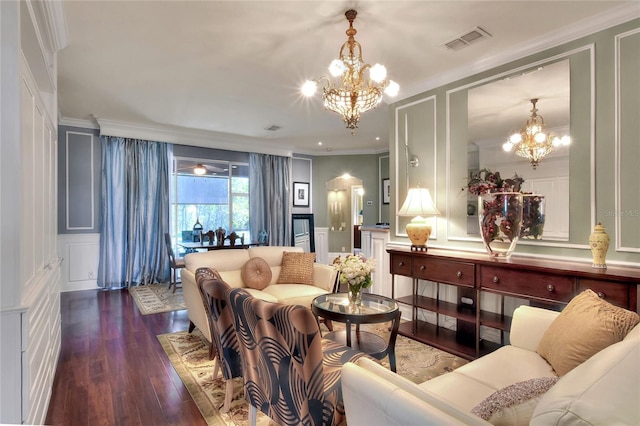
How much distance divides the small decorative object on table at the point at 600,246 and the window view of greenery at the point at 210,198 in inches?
236

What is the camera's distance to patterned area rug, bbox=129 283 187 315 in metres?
4.56

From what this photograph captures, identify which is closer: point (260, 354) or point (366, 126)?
point (260, 354)

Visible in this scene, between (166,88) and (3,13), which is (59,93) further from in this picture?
(3,13)

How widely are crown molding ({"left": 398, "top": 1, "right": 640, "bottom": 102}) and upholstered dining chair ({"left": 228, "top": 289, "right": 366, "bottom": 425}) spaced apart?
3.09 m

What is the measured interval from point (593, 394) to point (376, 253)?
371 cm

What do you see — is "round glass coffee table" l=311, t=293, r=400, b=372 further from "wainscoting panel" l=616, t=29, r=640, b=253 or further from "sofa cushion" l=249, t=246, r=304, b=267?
"wainscoting panel" l=616, t=29, r=640, b=253

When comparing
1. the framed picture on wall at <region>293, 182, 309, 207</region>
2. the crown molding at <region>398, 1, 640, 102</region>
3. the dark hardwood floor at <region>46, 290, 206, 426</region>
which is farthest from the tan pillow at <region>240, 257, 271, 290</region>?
the framed picture on wall at <region>293, 182, 309, 207</region>

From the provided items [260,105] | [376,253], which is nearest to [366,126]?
[260,105]

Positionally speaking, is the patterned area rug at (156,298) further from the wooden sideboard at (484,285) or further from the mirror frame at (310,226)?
the wooden sideboard at (484,285)

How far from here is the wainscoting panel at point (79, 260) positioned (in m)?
5.50

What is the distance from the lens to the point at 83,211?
5.65 metres

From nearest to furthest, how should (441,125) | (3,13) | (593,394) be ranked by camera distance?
1. (593,394)
2. (3,13)
3. (441,125)

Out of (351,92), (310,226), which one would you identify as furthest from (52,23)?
(310,226)

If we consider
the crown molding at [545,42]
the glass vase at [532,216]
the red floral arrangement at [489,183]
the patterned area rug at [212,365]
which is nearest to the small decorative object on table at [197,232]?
the patterned area rug at [212,365]
